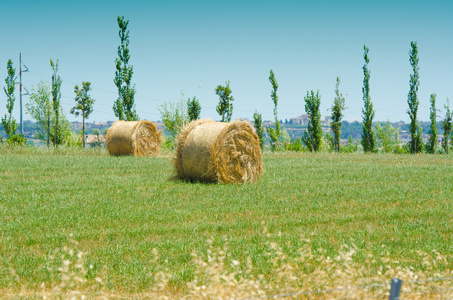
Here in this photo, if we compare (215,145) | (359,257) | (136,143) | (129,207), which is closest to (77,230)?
(129,207)

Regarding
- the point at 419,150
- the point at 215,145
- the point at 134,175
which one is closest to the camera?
the point at 215,145

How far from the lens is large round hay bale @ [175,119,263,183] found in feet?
44.4

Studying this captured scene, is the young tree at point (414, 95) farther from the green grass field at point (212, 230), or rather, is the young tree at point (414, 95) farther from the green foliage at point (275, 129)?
the green grass field at point (212, 230)

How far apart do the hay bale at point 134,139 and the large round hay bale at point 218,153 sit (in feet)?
38.2

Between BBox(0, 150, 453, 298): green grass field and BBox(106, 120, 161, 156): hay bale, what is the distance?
1073 centimetres

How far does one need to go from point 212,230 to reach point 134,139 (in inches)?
732

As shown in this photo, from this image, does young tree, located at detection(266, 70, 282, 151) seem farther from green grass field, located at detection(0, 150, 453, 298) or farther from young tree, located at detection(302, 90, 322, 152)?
green grass field, located at detection(0, 150, 453, 298)

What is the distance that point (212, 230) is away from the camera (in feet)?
26.3

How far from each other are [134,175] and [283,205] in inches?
287

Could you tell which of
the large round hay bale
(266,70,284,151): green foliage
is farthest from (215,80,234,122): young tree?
the large round hay bale

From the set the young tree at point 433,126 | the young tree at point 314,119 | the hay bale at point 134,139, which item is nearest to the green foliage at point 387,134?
the young tree at point 433,126

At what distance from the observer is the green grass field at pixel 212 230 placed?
5652 mm

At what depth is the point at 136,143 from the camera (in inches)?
1023

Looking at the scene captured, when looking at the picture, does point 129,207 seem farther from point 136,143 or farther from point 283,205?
point 136,143
